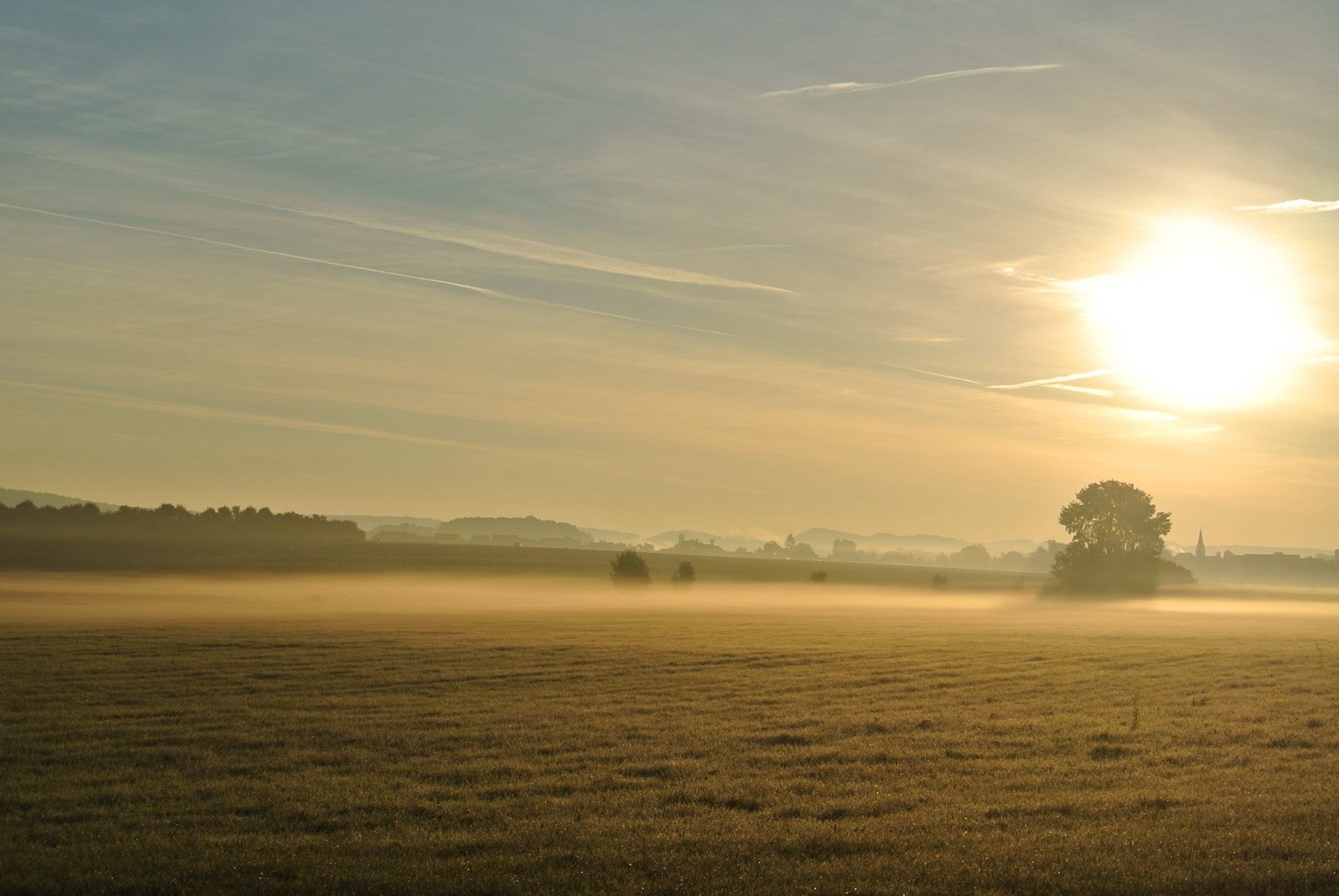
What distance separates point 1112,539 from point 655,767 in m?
113

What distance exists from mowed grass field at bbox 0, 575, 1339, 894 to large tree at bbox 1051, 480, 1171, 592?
8418 centimetres

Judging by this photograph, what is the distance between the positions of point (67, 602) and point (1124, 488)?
107 m

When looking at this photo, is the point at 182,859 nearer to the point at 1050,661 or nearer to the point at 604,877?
the point at 604,877

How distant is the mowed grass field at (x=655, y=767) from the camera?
471 inches

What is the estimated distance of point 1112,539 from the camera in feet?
385

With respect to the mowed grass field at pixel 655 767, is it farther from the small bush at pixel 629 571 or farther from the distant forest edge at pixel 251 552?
the distant forest edge at pixel 251 552

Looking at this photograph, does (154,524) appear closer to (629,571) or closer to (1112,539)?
(629,571)

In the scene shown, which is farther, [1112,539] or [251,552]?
[251,552]

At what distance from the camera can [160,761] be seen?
56.6ft

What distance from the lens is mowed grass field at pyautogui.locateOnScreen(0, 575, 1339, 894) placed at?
12.0 metres

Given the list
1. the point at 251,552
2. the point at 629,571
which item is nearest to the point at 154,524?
the point at 251,552

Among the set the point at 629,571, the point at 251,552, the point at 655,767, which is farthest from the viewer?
the point at 251,552

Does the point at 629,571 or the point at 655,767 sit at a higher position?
the point at 655,767

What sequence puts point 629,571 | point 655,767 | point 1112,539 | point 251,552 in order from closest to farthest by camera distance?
point 655,767 → point 629,571 → point 1112,539 → point 251,552
